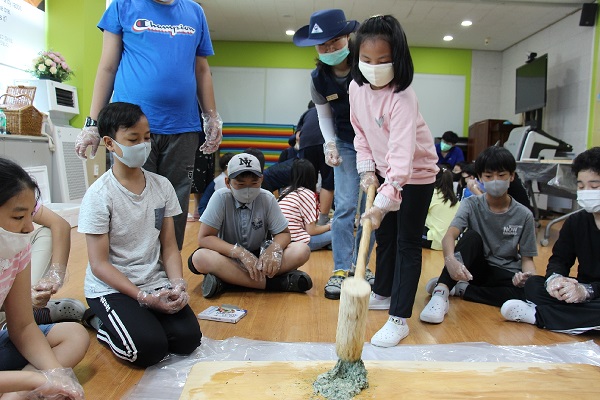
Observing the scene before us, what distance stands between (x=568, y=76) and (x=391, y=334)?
21.2 feet

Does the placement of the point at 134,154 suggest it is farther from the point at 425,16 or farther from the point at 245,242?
the point at 425,16

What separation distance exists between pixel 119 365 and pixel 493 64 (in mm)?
9117

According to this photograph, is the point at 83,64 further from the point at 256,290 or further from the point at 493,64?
the point at 493,64

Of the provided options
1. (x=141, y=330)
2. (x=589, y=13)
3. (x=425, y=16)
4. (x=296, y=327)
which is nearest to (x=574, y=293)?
(x=296, y=327)

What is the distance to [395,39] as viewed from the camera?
158cm

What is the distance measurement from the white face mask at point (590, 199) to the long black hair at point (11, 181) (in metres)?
1.93

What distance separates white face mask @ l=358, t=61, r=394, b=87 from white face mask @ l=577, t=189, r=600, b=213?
0.97 metres

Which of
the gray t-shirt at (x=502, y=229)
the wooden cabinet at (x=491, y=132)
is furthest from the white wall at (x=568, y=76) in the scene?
the gray t-shirt at (x=502, y=229)

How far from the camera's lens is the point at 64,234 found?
186 cm

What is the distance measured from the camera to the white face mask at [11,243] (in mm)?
1089

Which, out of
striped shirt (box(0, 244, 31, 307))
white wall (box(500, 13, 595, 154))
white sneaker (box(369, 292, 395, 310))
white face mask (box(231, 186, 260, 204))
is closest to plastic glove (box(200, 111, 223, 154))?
white face mask (box(231, 186, 260, 204))

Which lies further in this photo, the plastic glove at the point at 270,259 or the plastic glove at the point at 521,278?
the plastic glove at the point at 270,259

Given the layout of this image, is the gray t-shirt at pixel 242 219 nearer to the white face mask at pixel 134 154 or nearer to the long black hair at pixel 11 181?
the white face mask at pixel 134 154

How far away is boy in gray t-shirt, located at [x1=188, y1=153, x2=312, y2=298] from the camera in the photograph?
2322 mm
